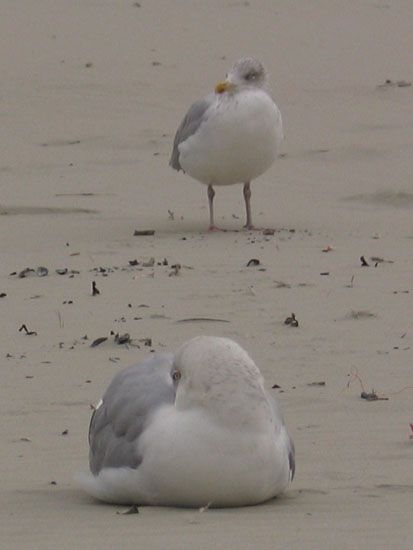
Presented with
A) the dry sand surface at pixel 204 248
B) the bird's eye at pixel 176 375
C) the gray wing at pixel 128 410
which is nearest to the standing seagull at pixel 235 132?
the dry sand surface at pixel 204 248

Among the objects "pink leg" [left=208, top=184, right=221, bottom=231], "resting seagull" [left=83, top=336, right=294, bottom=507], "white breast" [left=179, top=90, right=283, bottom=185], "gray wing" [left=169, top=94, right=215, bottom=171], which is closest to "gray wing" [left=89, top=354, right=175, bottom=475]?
"resting seagull" [left=83, top=336, right=294, bottom=507]

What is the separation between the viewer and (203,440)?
545cm

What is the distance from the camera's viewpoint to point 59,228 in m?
12.7

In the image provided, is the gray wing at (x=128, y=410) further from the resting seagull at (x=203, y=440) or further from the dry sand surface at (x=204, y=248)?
the dry sand surface at (x=204, y=248)

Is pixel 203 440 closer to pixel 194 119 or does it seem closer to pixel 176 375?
pixel 176 375

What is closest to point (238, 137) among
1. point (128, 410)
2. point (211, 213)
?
point (211, 213)

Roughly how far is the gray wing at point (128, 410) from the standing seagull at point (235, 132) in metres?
6.52

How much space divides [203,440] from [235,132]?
7.55 m

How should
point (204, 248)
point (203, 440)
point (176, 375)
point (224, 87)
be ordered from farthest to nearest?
1. point (224, 87)
2. point (204, 248)
3. point (176, 375)
4. point (203, 440)

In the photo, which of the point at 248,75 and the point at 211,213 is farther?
the point at 248,75

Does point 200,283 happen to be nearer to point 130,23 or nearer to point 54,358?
point 54,358

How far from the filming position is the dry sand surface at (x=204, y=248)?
19.0ft

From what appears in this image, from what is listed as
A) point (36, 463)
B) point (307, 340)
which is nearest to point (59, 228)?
point (307, 340)

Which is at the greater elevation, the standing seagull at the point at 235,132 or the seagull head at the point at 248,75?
the seagull head at the point at 248,75
